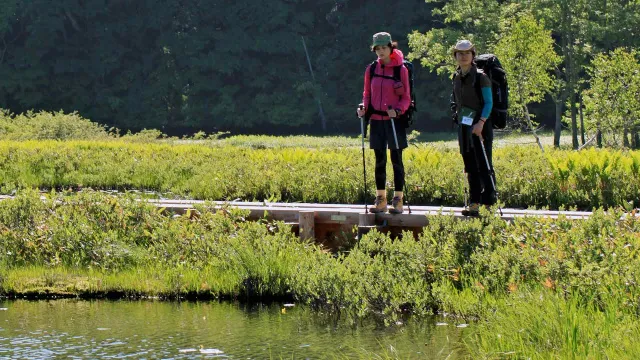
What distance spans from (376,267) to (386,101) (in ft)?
8.17

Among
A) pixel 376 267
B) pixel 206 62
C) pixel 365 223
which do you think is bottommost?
pixel 376 267

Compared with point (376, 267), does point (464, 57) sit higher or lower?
higher

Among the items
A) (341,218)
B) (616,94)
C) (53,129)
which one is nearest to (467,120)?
(341,218)

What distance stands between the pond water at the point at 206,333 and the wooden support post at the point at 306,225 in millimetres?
1583

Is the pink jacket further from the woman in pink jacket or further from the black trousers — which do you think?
the black trousers

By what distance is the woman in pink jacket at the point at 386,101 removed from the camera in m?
11.3

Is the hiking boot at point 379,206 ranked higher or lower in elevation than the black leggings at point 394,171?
lower

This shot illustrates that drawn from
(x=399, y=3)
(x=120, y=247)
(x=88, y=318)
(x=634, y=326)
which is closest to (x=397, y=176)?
(x=120, y=247)

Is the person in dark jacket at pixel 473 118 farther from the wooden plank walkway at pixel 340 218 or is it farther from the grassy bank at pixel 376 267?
the grassy bank at pixel 376 267

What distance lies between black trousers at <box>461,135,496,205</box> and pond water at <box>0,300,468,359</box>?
93.5 inches

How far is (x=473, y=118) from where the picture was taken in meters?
10.9

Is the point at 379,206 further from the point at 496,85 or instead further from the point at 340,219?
the point at 496,85

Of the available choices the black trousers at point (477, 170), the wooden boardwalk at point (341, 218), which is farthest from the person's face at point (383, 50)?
the wooden boardwalk at point (341, 218)

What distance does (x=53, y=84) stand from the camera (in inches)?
2571
